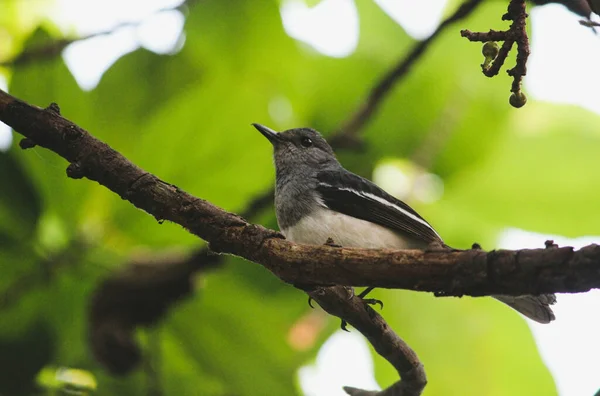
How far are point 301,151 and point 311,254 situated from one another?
7.95ft

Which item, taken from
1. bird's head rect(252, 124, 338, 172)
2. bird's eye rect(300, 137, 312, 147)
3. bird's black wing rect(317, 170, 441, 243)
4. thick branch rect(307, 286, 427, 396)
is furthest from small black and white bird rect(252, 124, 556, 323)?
thick branch rect(307, 286, 427, 396)

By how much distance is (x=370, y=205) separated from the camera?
126 inches

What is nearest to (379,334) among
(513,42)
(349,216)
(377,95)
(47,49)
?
(513,42)

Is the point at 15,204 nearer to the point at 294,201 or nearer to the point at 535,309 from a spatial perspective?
the point at 294,201

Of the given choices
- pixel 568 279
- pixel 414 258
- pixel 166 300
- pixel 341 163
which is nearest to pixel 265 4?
pixel 341 163

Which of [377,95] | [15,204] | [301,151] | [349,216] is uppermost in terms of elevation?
[301,151]

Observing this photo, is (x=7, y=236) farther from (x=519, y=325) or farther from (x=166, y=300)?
(x=519, y=325)

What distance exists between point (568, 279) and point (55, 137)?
129 centimetres

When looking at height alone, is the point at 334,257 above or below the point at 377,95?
below

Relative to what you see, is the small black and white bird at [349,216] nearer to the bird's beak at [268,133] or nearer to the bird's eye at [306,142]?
the bird's beak at [268,133]

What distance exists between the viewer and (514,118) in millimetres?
3502

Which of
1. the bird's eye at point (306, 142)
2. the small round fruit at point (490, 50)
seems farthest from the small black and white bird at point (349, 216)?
the small round fruit at point (490, 50)

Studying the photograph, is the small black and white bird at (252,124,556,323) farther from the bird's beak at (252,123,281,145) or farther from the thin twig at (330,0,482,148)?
the thin twig at (330,0,482,148)

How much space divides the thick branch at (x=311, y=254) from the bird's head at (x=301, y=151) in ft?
6.85
